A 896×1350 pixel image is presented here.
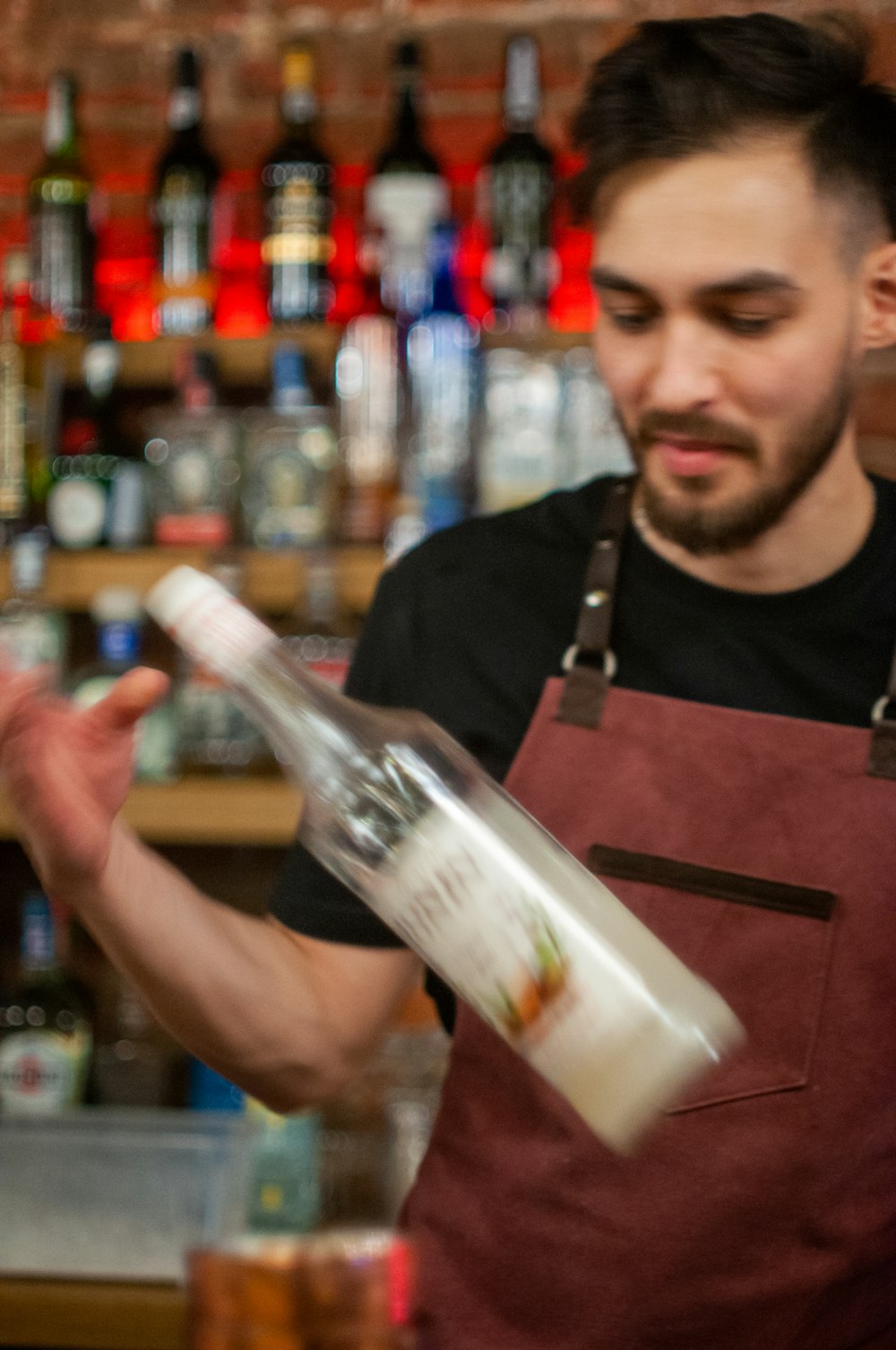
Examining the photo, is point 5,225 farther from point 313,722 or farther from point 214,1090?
point 313,722

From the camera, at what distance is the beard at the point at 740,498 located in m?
0.92

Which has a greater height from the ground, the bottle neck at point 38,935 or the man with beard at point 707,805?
the man with beard at point 707,805

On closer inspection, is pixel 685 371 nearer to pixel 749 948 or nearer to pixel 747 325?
pixel 747 325

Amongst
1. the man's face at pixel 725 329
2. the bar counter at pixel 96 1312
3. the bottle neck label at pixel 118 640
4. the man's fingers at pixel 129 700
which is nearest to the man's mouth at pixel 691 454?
the man's face at pixel 725 329

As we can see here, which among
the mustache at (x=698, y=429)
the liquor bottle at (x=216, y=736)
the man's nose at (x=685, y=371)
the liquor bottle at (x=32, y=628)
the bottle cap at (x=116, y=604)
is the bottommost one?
the liquor bottle at (x=216, y=736)

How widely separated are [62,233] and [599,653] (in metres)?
1.27

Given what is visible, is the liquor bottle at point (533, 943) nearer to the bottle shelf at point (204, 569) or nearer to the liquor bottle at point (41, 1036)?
the bottle shelf at point (204, 569)

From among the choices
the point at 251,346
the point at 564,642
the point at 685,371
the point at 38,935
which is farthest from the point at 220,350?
the point at 685,371

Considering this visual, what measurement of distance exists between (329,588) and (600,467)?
0.38m

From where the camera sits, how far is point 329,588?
172 cm

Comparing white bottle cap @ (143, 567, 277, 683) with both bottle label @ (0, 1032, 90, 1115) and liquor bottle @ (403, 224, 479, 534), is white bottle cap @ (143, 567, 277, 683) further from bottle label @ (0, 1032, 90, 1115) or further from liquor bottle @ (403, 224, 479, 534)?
bottle label @ (0, 1032, 90, 1115)

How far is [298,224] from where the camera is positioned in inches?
72.5

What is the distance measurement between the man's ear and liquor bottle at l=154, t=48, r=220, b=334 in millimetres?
1085

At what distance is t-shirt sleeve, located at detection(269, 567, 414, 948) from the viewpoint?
3.34ft
